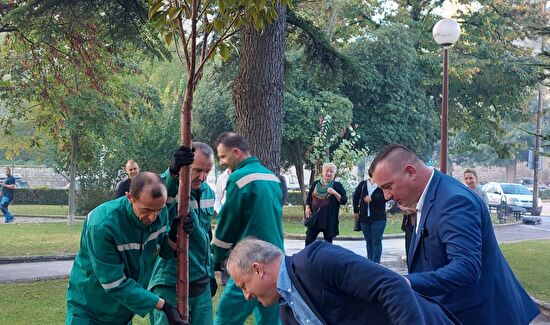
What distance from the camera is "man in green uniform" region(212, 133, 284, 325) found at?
578cm

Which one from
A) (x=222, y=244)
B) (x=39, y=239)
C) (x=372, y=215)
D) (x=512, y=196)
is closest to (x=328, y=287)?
(x=222, y=244)

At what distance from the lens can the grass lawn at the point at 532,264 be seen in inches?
471

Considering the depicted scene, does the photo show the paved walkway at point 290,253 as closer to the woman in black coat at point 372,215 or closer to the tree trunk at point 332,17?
the woman in black coat at point 372,215

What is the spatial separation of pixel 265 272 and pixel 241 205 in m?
2.58

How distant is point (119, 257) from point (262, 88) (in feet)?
22.0

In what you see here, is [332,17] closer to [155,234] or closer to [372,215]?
[372,215]

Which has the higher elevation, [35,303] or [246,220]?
[246,220]

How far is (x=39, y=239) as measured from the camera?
64.5 feet

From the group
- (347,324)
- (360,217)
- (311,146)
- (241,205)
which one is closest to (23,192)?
(311,146)

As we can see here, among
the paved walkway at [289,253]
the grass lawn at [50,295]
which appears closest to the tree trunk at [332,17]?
the paved walkway at [289,253]

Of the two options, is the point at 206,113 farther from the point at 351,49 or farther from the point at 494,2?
the point at 494,2

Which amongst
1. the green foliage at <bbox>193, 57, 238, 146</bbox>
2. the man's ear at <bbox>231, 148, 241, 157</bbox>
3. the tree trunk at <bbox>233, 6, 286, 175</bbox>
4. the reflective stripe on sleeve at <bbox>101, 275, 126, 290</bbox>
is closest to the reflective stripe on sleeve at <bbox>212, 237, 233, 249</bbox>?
the man's ear at <bbox>231, 148, 241, 157</bbox>

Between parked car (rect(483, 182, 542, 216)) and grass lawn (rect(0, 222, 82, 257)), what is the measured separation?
2022 cm

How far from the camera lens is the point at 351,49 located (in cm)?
2948
